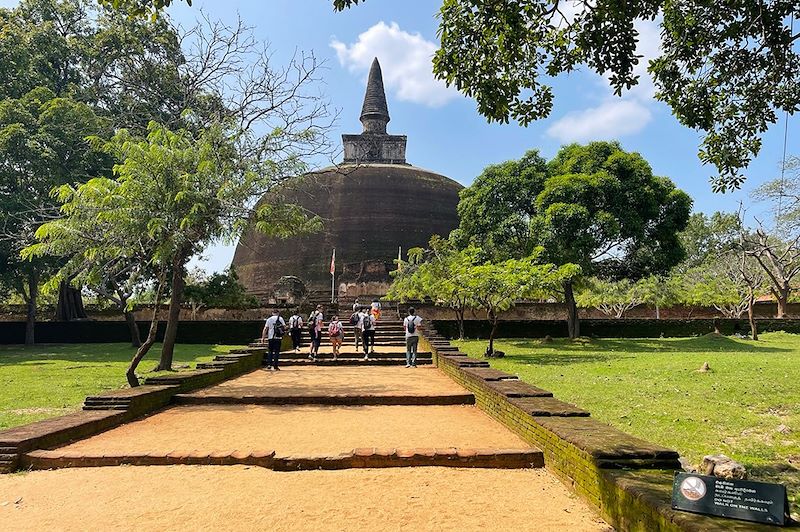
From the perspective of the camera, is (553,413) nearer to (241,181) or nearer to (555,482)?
(555,482)

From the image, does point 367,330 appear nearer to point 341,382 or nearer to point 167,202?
point 341,382

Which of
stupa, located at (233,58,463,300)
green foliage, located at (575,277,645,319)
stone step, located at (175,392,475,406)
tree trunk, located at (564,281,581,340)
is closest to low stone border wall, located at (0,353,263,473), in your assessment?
stone step, located at (175,392,475,406)

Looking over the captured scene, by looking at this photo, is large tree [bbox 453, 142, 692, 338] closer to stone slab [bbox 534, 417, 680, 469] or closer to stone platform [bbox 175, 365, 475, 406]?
stone platform [bbox 175, 365, 475, 406]

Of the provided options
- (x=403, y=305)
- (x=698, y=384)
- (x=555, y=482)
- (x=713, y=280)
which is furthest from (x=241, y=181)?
(x=713, y=280)

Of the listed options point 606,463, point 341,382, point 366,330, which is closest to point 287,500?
point 606,463

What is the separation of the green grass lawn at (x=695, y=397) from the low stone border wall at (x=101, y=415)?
565 centimetres

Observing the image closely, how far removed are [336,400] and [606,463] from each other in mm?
5102

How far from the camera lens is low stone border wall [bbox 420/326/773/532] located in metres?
2.94

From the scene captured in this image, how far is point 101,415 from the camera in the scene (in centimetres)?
640

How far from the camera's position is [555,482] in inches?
177

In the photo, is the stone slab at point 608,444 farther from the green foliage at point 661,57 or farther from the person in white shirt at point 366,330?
the person in white shirt at point 366,330

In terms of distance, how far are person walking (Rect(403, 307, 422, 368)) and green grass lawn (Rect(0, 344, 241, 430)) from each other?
536 cm

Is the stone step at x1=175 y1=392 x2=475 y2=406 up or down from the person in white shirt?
down

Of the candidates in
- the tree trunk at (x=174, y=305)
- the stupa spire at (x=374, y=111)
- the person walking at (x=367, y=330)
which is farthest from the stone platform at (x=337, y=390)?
the stupa spire at (x=374, y=111)
